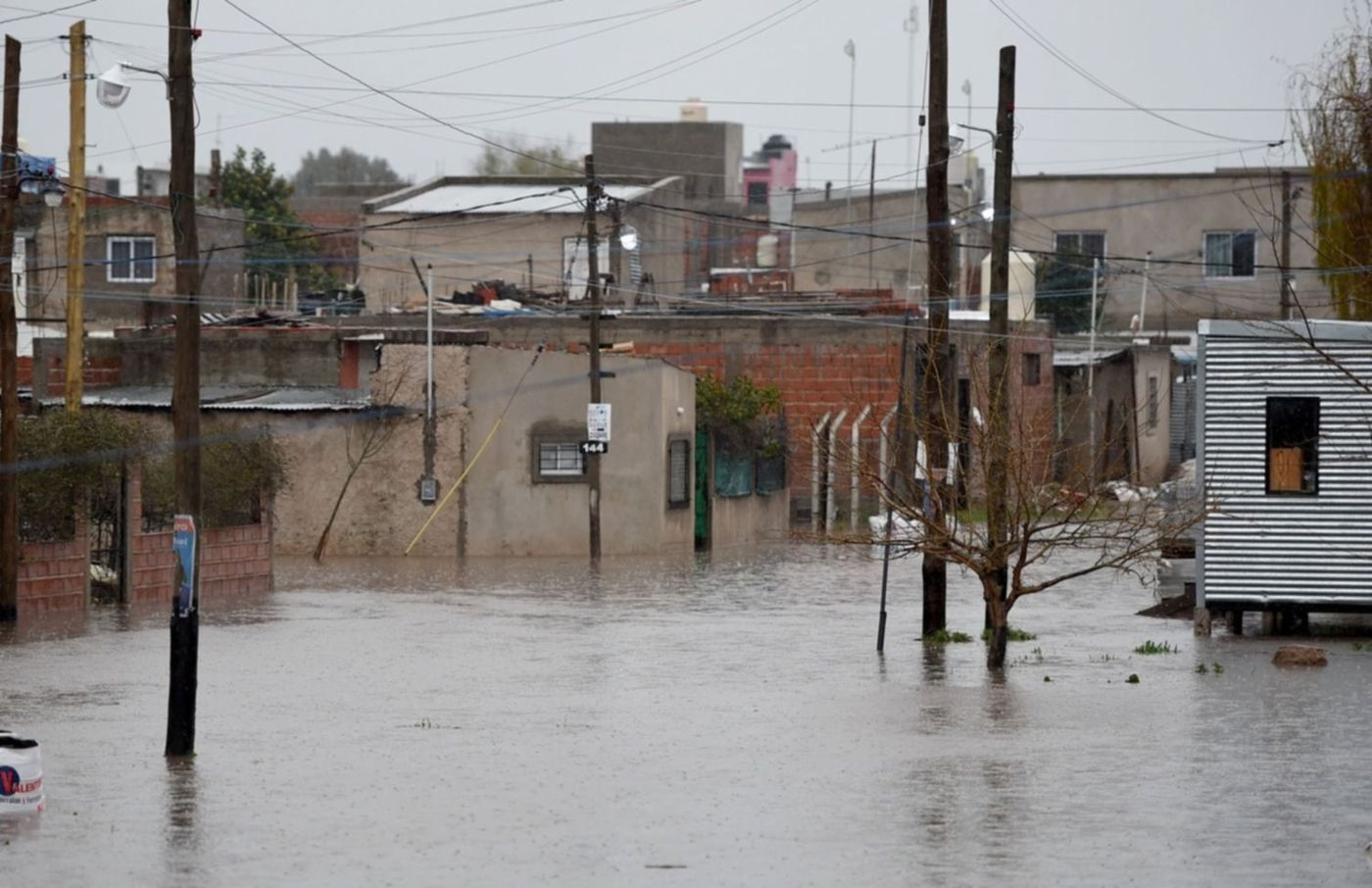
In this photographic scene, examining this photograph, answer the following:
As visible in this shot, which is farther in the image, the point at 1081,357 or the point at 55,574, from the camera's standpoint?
the point at 1081,357

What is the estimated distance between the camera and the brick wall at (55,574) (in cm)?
2714

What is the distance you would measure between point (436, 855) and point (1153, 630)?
56.6 feet

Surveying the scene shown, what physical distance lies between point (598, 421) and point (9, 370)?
15.5m

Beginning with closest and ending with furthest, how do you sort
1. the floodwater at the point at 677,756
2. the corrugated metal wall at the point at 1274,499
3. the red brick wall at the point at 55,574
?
the floodwater at the point at 677,756, the corrugated metal wall at the point at 1274,499, the red brick wall at the point at 55,574

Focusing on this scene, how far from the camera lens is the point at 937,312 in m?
23.6

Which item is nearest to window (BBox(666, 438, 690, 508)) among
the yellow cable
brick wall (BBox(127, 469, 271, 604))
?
the yellow cable

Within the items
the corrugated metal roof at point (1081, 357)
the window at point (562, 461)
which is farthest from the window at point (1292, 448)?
the corrugated metal roof at point (1081, 357)

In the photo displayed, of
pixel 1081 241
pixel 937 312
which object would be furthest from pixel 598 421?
pixel 1081 241

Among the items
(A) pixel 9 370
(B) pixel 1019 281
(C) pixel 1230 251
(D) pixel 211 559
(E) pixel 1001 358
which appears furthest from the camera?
(C) pixel 1230 251

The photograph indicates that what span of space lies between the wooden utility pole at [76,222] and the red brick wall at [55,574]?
2.24m

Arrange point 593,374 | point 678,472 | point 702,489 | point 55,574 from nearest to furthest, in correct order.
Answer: point 55,574, point 593,374, point 678,472, point 702,489

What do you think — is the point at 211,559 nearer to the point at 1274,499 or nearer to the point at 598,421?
the point at 598,421

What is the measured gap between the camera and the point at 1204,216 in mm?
70250

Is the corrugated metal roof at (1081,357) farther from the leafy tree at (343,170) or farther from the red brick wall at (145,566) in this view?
the leafy tree at (343,170)
